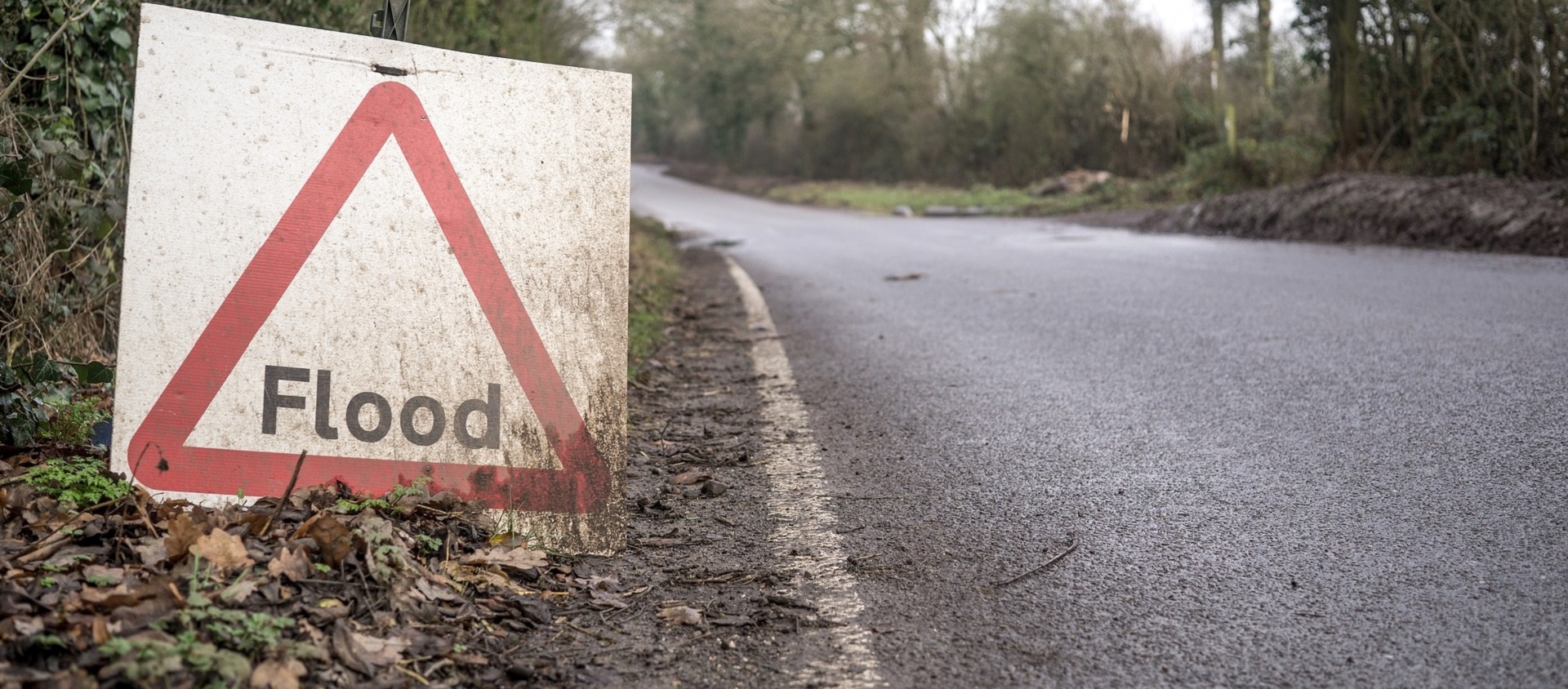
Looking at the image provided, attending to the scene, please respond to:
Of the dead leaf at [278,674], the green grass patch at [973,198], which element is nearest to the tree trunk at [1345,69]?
the green grass patch at [973,198]

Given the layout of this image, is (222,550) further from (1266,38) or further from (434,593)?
(1266,38)

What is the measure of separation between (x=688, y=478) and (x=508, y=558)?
3.04ft

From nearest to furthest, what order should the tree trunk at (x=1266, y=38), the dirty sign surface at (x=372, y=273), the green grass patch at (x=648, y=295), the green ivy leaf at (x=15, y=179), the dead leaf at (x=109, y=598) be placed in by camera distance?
1. the dead leaf at (x=109, y=598)
2. the dirty sign surface at (x=372, y=273)
3. the green ivy leaf at (x=15, y=179)
4. the green grass patch at (x=648, y=295)
5. the tree trunk at (x=1266, y=38)

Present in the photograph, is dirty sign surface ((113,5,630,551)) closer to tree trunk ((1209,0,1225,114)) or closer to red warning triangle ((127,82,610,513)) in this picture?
red warning triangle ((127,82,610,513))

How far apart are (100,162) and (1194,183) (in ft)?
64.0

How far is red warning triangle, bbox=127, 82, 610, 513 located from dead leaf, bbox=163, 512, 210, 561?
0.30 m

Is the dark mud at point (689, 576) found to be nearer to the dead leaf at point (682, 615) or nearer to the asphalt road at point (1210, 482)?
the dead leaf at point (682, 615)

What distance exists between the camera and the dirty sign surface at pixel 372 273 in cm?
262

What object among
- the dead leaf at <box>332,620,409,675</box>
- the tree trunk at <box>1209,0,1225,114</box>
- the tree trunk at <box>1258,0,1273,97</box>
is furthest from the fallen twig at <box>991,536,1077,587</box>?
the tree trunk at <box>1258,0,1273,97</box>

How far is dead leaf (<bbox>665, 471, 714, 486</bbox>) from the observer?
138 inches

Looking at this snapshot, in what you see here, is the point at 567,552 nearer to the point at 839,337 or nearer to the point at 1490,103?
the point at 839,337

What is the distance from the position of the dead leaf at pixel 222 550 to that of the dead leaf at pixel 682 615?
32.7 inches

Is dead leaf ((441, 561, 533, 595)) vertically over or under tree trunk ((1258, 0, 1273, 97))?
under

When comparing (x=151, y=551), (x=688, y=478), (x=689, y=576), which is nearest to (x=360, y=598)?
(x=151, y=551)
